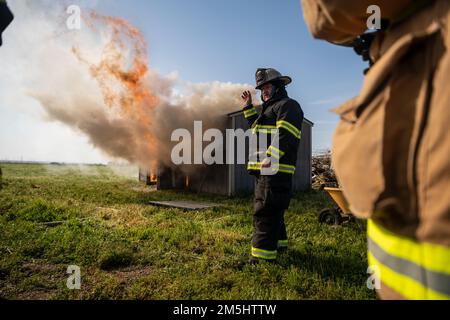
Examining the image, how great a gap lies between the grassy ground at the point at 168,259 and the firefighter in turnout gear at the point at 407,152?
2.04 m

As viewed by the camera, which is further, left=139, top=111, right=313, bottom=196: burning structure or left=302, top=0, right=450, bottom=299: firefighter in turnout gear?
left=139, top=111, right=313, bottom=196: burning structure

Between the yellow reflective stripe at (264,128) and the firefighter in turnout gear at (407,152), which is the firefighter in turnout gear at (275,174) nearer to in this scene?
the yellow reflective stripe at (264,128)

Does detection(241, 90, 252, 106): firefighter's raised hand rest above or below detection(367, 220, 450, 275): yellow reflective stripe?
above

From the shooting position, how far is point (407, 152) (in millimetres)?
1014

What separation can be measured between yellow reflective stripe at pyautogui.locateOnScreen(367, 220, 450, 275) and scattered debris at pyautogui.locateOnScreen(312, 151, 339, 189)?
12.7 meters

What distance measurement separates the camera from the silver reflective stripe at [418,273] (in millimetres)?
964

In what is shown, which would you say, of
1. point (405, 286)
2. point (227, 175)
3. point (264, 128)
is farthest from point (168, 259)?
point (227, 175)

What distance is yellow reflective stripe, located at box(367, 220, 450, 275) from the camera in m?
0.94

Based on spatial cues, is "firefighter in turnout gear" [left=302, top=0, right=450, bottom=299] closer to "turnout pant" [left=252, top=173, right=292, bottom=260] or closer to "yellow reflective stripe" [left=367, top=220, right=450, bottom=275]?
"yellow reflective stripe" [left=367, top=220, right=450, bottom=275]

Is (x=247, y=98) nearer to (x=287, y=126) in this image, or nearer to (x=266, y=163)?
(x=287, y=126)

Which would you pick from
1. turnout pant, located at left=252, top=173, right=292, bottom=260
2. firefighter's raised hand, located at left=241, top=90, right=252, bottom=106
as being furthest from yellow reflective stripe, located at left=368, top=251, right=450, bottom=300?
firefighter's raised hand, located at left=241, top=90, right=252, bottom=106
